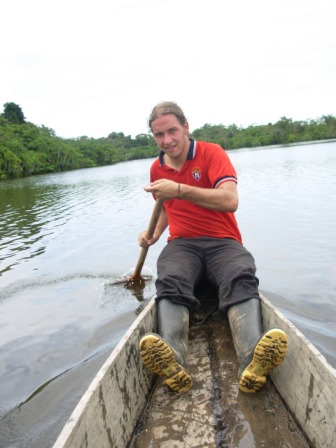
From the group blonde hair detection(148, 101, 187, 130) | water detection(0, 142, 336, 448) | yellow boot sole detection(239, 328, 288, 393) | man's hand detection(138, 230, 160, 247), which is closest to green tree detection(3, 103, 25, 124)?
water detection(0, 142, 336, 448)

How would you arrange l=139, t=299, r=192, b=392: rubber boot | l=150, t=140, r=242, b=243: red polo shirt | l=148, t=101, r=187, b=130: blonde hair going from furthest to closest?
l=150, t=140, r=242, b=243: red polo shirt → l=148, t=101, r=187, b=130: blonde hair → l=139, t=299, r=192, b=392: rubber boot

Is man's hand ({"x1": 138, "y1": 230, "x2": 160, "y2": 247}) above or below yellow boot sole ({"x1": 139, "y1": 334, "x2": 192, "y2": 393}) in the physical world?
above

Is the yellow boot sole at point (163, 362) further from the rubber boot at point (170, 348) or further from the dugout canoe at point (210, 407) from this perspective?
the dugout canoe at point (210, 407)

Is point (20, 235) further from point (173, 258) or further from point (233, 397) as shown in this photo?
point (233, 397)

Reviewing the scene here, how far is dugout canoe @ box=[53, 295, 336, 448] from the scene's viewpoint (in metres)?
1.64

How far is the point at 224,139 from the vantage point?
10975 centimetres

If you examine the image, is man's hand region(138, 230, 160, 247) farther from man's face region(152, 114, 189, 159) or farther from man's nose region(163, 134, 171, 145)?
man's nose region(163, 134, 171, 145)

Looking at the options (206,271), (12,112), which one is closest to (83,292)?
(206,271)

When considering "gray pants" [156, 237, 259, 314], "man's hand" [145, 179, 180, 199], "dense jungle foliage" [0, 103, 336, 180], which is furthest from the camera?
"dense jungle foliage" [0, 103, 336, 180]

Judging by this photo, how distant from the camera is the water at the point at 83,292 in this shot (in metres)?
3.12

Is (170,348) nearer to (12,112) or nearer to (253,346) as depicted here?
(253,346)

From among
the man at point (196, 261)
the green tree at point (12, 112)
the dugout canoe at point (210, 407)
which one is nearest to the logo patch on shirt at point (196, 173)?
the man at point (196, 261)

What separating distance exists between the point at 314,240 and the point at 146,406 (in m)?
5.87

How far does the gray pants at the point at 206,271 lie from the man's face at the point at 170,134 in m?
0.71
